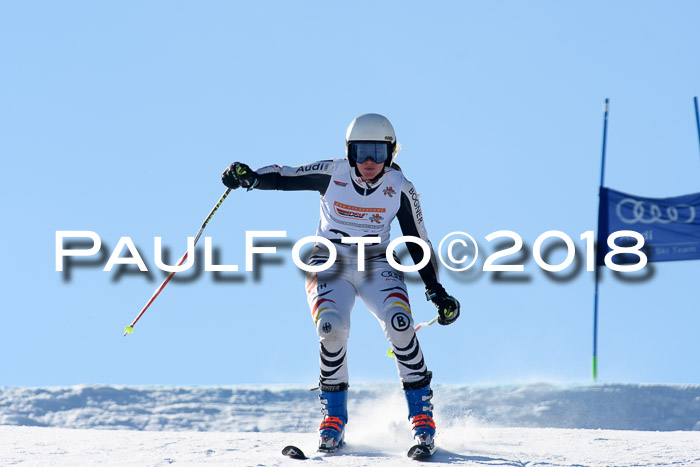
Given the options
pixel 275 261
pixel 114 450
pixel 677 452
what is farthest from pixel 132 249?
pixel 677 452

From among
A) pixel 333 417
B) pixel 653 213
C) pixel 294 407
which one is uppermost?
pixel 653 213

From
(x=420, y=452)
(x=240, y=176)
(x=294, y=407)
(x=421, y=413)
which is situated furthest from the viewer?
(x=294, y=407)

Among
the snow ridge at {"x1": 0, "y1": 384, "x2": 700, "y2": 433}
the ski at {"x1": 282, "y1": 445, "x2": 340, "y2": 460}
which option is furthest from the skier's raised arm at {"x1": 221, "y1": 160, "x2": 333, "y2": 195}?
the snow ridge at {"x1": 0, "y1": 384, "x2": 700, "y2": 433}

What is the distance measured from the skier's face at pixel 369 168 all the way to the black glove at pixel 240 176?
839 millimetres

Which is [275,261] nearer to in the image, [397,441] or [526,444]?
[397,441]

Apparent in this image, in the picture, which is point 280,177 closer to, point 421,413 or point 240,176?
point 240,176

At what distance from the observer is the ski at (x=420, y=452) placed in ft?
19.8

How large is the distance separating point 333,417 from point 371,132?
2.08 m

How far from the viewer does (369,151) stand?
6.67 metres

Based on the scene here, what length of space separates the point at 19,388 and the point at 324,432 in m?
15.2

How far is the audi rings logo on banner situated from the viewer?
19.3 m

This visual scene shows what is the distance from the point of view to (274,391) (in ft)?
72.8

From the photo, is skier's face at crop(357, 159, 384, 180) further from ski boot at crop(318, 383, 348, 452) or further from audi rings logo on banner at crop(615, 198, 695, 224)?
audi rings logo on banner at crop(615, 198, 695, 224)

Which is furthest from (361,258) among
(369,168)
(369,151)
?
(369,151)
